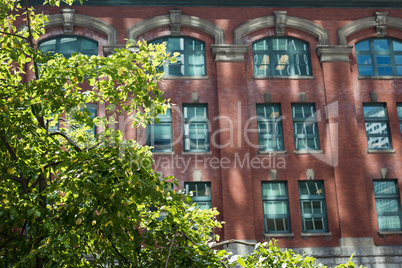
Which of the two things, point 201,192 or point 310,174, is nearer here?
point 201,192

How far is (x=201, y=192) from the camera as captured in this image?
2228cm

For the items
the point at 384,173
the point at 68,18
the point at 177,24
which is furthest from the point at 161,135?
the point at 384,173

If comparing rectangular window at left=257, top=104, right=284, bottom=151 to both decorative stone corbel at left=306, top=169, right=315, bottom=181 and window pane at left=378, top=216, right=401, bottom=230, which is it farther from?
window pane at left=378, top=216, right=401, bottom=230

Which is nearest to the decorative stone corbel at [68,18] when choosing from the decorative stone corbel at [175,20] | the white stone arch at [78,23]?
the white stone arch at [78,23]

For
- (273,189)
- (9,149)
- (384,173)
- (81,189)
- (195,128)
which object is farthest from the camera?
(195,128)

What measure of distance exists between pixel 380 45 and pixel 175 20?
1053cm

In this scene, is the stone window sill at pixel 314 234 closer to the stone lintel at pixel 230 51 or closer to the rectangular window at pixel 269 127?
the rectangular window at pixel 269 127

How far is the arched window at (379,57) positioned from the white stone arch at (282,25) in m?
2.07

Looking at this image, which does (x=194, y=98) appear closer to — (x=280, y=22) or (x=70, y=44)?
(x=280, y=22)

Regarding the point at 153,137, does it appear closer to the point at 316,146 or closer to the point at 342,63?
the point at 316,146

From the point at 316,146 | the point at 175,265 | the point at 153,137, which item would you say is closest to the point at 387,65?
the point at 316,146

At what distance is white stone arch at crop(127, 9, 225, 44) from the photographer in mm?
24078

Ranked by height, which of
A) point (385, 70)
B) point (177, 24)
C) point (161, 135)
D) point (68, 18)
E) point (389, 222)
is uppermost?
point (68, 18)

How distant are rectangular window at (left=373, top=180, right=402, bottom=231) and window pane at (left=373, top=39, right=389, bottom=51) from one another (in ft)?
22.5
